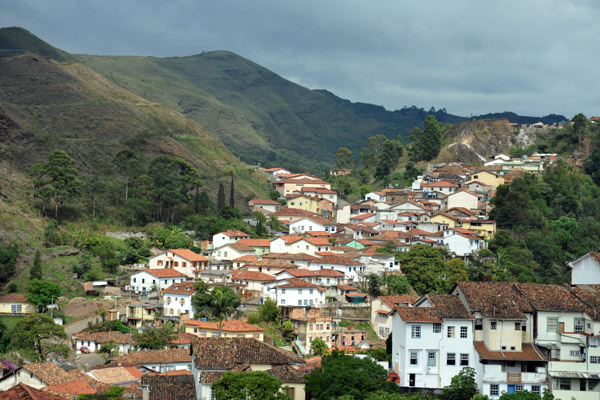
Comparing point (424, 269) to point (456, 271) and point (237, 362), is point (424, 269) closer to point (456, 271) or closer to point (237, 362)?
point (456, 271)

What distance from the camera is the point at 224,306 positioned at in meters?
51.7

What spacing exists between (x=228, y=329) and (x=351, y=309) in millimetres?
12709

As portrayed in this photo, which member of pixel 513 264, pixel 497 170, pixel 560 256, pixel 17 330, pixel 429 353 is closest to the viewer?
pixel 429 353

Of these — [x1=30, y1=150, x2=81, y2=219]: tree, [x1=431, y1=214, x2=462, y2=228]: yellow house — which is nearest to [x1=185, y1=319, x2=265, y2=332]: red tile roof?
[x1=30, y1=150, x2=81, y2=219]: tree

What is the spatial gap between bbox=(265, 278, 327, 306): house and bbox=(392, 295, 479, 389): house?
20210 millimetres

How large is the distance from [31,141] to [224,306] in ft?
149

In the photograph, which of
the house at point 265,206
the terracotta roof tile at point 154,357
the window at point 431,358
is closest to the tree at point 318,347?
the terracotta roof tile at point 154,357

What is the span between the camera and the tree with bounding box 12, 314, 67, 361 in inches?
1861

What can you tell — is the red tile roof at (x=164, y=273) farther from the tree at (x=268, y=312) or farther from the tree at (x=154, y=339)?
the tree at (x=268, y=312)

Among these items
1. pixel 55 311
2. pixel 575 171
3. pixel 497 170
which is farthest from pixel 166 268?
pixel 575 171

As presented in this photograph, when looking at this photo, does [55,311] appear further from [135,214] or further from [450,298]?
[450,298]

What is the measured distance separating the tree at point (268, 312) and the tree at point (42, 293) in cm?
1557

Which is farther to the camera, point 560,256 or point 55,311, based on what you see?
point 560,256

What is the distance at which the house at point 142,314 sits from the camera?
54781 mm
